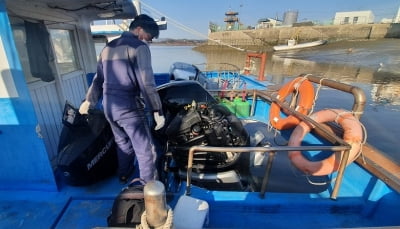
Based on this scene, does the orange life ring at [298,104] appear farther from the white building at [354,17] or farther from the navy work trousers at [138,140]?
the white building at [354,17]

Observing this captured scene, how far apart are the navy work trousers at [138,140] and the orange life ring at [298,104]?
2204mm

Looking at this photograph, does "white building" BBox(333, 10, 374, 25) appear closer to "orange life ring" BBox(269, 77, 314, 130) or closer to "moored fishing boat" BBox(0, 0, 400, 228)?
"orange life ring" BBox(269, 77, 314, 130)

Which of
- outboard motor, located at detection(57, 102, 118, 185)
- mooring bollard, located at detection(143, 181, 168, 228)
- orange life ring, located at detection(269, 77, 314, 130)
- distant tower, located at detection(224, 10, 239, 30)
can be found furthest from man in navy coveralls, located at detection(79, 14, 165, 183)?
distant tower, located at detection(224, 10, 239, 30)

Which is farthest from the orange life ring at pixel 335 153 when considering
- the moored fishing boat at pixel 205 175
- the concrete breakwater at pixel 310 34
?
the concrete breakwater at pixel 310 34

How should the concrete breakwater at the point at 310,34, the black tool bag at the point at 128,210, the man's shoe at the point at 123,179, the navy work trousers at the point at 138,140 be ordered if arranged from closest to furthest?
the black tool bag at the point at 128,210 < the navy work trousers at the point at 138,140 < the man's shoe at the point at 123,179 < the concrete breakwater at the point at 310,34

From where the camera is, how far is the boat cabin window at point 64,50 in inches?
111

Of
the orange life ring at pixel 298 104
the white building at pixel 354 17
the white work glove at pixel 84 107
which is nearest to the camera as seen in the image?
the white work glove at pixel 84 107

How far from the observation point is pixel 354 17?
4238cm

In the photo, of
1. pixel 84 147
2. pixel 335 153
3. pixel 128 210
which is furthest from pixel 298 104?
pixel 84 147

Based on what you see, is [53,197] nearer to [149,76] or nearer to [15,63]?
[15,63]

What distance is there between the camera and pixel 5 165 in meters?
1.80

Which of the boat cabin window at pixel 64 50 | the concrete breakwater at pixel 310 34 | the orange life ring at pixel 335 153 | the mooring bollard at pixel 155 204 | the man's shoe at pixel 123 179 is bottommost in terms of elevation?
the man's shoe at pixel 123 179

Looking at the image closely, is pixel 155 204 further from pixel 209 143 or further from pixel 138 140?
pixel 209 143

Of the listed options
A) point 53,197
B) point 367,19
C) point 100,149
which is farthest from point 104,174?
point 367,19
